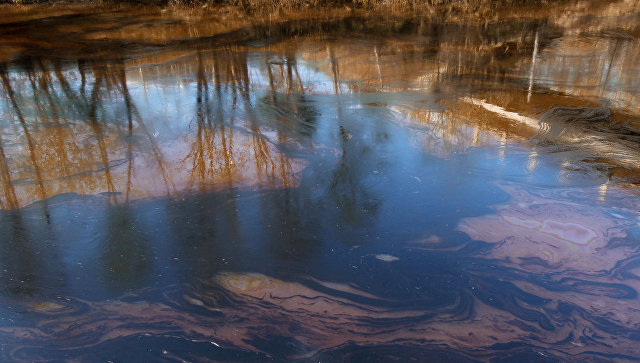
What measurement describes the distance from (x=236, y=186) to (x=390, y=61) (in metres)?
4.18

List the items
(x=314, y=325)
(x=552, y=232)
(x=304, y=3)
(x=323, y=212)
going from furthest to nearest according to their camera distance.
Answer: (x=304, y=3), (x=323, y=212), (x=552, y=232), (x=314, y=325)

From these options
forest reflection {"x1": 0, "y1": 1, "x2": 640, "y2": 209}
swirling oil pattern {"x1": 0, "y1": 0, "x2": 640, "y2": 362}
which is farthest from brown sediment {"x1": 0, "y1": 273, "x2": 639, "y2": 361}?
forest reflection {"x1": 0, "y1": 1, "x2": 640, "y2": 209}

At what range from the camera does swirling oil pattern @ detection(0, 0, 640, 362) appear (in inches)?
91.8

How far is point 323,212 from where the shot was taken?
327 centimetres

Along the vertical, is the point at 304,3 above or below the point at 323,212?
above

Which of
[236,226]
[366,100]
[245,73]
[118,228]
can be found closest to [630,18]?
[366,100]

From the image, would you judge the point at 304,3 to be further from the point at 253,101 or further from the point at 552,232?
the point at 552,232

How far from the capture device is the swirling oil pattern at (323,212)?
7.65 feet

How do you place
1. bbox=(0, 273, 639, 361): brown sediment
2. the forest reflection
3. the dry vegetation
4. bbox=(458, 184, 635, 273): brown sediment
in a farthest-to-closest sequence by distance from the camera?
the dry vegetation, the forest reflection, bbox=(458, 184, 635, 273): brown sediment, bbox=(0, 273, 639, 361): brown sediment

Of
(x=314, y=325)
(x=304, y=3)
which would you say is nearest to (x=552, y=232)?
(x=314, y=325)

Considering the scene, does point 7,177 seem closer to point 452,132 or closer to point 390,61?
point 452,132

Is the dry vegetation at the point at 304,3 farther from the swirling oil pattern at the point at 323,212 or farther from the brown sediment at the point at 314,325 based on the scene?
the brown sediment at the point at 314,325

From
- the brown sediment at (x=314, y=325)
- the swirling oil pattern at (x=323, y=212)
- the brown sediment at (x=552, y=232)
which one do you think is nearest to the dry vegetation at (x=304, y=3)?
the swirling oil pattern at (x=323, y=212)

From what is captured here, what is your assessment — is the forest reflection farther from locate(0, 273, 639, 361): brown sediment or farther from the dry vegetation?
the dry vegetation
